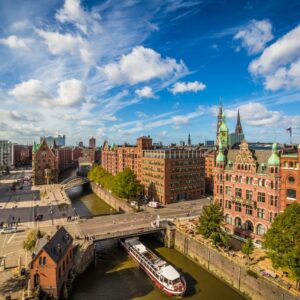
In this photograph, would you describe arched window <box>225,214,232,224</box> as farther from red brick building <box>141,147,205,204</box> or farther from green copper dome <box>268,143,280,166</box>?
red brick building <box>141,147,205,204</box>

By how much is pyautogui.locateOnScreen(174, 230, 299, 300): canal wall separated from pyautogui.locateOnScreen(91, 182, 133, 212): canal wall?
38.2 metres

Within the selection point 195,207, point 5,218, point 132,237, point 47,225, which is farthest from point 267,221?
point 5,218

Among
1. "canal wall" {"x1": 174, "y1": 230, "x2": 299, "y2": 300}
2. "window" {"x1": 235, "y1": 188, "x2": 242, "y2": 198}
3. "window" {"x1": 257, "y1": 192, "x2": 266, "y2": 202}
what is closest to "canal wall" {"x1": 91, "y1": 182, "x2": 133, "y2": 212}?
"canal wall" {"x1": 174, "y1": 230, "x2": 299, "y2": 300}

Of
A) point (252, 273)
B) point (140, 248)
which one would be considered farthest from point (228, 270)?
point (140, 248)

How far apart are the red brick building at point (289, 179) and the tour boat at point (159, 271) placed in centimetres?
3205

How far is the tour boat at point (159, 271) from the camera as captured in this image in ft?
175

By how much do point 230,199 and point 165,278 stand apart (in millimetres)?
34654

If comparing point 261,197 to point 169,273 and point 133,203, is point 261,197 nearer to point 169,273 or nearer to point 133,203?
point 169,273

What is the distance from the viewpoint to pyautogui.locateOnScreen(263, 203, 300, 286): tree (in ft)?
152

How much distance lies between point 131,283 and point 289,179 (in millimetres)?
44752

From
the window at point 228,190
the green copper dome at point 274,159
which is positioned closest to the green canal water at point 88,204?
the window at point 228,190

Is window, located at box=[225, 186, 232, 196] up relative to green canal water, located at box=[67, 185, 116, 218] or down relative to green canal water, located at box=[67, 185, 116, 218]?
up

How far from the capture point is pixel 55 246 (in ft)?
172

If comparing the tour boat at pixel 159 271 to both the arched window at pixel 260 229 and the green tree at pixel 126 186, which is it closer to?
the arched window at pixel 260 229
